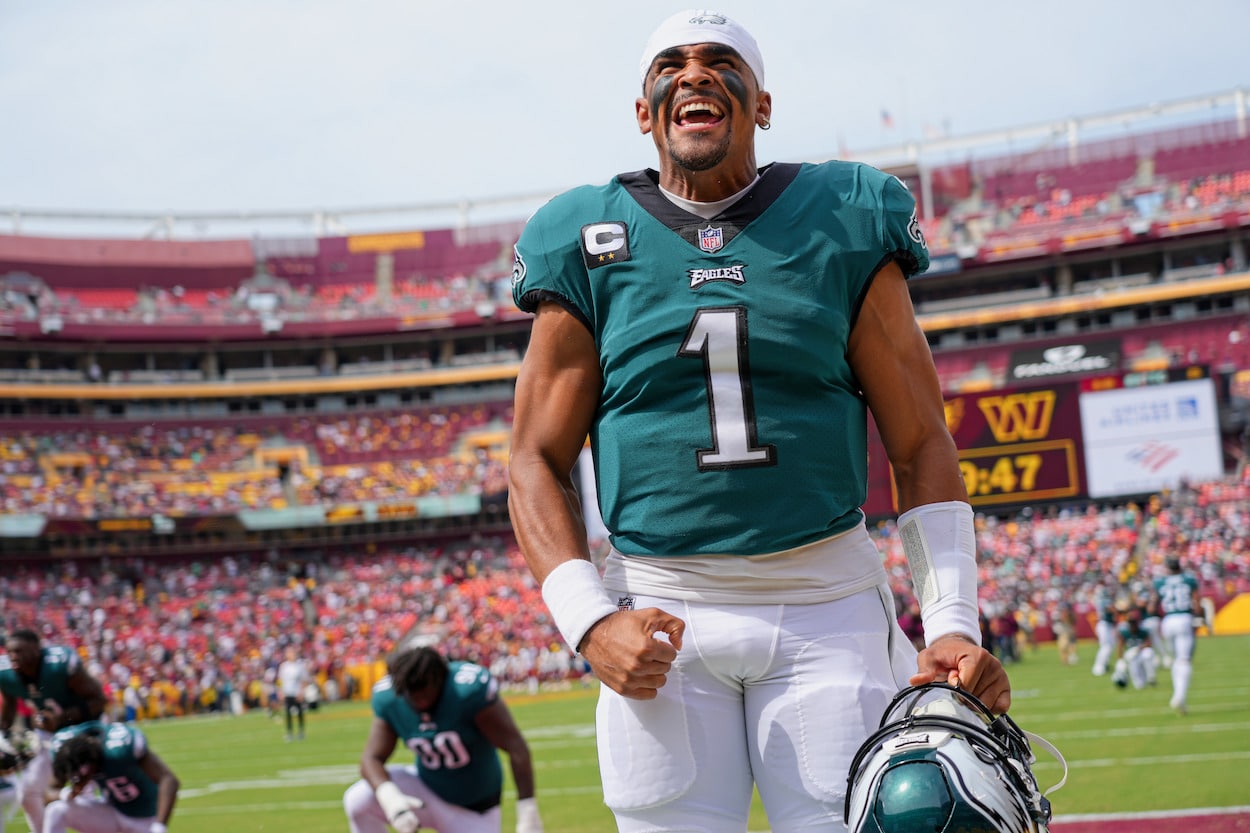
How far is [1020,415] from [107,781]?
25.3 meters

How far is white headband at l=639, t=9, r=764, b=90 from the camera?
2584 millimetres

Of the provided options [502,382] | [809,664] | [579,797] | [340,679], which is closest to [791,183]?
[809,664]

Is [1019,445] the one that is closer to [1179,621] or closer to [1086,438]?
[1086,438]

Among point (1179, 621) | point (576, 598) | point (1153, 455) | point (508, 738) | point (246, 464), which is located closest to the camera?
point (576, 598)

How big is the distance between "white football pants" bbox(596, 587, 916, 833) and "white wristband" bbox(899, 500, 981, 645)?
0.49 ft

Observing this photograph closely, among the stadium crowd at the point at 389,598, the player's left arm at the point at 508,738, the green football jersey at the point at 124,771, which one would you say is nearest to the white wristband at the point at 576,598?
the player's left arm at the point at 508,738

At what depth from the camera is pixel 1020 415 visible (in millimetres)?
29766

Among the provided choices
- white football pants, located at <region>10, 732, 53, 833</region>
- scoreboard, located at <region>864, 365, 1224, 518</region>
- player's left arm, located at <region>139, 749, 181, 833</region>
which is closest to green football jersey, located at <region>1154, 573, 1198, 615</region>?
player's left arm, located at <region>139, 749, 181, 833</region>

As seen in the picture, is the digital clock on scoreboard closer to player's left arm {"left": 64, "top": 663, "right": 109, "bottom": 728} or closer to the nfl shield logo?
player's left arm {"left": 64, "top": 663, "right": 109, "bottom": 728}

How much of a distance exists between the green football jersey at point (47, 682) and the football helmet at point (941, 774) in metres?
7.10

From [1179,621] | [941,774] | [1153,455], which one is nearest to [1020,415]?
[1153,455]

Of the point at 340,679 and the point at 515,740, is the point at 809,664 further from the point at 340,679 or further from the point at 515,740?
→ the point at 340,679

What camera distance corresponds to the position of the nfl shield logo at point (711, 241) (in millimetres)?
2543

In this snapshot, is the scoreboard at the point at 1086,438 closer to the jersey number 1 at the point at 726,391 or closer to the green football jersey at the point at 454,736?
the green football jersey at the point at 454,736
